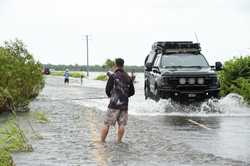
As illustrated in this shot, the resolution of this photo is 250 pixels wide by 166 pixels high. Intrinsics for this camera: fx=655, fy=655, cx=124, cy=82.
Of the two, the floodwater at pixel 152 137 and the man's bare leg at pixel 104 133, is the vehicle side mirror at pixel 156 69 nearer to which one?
the floodwater at pixel 152 137

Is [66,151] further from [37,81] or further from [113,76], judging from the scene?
[37,81]

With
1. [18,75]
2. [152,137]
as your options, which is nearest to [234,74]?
[18,75]

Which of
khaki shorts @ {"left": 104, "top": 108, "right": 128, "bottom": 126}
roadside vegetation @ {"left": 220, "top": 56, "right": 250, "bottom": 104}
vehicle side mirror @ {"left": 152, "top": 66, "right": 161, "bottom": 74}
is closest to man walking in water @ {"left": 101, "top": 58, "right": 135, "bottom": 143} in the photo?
khaki shorts @ {"left": 104, "top": 108, "right": 128, "bottom": 126}

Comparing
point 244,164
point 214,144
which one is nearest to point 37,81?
point 214,144

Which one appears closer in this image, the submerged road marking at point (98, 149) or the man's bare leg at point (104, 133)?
the submerged road marking at point (98, 149)

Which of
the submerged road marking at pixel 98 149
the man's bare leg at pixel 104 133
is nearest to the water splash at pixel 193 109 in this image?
the submerged road marking at pixel 98 149

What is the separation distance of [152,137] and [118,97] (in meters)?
1.46

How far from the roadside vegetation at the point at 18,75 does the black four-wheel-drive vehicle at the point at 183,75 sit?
3.99 meters

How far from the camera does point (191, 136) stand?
1420 centimetres

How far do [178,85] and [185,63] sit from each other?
4.85 feet

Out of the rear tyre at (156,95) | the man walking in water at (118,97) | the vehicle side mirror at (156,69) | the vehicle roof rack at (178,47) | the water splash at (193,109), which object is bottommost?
the water splash at (193,109)

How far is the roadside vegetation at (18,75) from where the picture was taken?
21.1m

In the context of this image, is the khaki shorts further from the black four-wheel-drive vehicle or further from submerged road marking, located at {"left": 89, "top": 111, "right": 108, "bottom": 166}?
the black four-wheel-drive vehicle

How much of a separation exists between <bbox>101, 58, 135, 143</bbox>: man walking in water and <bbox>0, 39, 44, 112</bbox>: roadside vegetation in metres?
7.77
